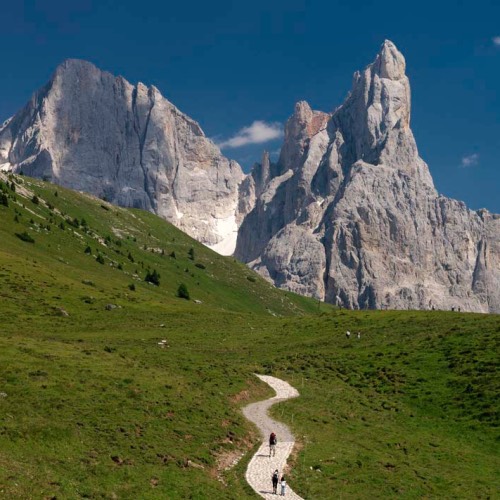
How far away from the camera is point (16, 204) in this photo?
559ft

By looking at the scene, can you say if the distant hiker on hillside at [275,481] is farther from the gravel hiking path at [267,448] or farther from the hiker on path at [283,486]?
the hiker on path at [283,486]

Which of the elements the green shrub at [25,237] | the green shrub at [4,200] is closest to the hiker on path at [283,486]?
the green shrub at [25,237]

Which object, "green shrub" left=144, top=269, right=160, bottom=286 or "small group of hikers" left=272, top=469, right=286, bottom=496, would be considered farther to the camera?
"green shrub" left=144, top=269, right=160, bottom=286

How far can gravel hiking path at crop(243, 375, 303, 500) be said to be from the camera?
40009mm

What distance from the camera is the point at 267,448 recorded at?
153 feet

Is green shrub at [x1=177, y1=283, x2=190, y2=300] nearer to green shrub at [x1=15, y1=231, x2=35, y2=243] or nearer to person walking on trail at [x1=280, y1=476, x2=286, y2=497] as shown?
green shrub at [x1=15, y1=231, x2=35, y2=243]

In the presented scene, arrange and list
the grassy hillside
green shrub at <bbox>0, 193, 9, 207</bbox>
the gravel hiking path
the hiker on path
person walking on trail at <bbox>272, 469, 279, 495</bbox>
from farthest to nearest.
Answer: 1. green shrub at <bbox>0, 193, 9, 207</bbox>
2. the gravel hiking path
3. person walking on trail at <bbox>272, 469, 279, 495</bbox>
4. the grassy hillside
5. the hiker on path

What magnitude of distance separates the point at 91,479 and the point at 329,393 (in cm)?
3265

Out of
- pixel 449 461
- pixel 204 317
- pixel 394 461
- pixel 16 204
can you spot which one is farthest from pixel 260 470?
pixel 16 204

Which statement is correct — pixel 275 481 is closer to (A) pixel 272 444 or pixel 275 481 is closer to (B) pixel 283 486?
(B) pixel 283 486

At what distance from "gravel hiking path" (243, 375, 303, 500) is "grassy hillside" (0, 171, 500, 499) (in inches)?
34.1

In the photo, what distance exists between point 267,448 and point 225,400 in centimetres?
891

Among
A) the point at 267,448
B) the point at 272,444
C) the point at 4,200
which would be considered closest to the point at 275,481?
the point at 272,444

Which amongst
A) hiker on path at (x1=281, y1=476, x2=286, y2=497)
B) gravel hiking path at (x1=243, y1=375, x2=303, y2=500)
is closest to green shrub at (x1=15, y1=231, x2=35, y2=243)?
gravel hiking path at (x1=243, y1=375, x2=303, y2=500)
